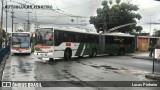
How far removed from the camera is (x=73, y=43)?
30.6 meters

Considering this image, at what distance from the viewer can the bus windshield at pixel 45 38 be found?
27.6 m

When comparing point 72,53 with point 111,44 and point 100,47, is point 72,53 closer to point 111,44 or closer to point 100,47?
point 100,47

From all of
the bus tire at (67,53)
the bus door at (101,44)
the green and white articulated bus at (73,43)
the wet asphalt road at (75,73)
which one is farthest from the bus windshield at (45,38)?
the bus door at (101,44)

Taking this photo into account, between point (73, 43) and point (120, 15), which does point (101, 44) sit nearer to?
point (73, 43)

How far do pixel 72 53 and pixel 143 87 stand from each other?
17.4m

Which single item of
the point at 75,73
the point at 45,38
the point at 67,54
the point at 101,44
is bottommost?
the point at 75,73

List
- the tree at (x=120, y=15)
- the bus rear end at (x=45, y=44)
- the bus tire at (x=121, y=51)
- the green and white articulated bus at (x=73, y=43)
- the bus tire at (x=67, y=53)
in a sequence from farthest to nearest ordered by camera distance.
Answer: the tree at (x=120, y=15) → the bus tire at (x=121, y=51) → the bus tire at (x=67, y=53) → the green and white articulated bus at (x=73, y=43) → the bus rear end at (x=45, y=44)

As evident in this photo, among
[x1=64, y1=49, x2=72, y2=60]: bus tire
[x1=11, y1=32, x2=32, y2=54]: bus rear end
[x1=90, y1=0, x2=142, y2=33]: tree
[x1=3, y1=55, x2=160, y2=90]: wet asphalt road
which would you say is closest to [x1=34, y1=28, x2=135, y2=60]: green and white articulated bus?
[x1=64, y1=49, x2=72, y2=60]: bus tire

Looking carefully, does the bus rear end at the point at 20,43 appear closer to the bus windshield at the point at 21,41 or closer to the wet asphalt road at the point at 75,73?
the bus windshield at the point at 21,41

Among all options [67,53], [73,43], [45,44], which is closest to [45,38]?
[45,44]

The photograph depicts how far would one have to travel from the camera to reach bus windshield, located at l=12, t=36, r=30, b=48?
130 ft

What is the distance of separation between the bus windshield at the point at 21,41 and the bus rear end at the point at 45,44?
39.7ft

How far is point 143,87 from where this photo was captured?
13539 mm

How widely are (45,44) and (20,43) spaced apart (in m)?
12.8
